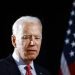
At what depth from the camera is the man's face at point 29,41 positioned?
203cm

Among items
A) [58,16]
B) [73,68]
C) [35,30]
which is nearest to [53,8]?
[58,16]

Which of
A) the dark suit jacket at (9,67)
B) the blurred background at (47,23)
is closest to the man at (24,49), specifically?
the dark suit jacket at (9,67)

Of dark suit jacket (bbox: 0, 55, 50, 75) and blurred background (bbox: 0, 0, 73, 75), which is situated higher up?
blurred background (bbox: 0, 0, 73, 75)

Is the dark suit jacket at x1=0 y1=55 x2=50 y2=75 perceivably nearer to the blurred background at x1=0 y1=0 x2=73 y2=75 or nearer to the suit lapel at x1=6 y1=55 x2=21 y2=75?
the suit lapel at x1=6 y1=55 x2=21 y2=75

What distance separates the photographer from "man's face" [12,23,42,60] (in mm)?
2033

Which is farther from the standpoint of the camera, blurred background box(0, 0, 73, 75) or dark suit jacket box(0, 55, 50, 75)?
blurred background box(0, 0, 73, 75)

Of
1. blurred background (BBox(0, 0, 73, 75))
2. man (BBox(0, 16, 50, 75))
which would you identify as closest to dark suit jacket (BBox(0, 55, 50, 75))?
man (BBox(0, 16, 50, 75))

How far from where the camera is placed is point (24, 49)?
Result: 6.75ft

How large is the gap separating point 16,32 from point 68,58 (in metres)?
0.57

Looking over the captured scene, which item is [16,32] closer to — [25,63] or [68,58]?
[25,63]

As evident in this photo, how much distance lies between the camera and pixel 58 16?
2.64 m

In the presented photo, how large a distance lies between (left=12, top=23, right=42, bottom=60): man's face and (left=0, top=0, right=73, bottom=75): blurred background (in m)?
0.25

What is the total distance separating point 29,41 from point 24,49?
5 cm

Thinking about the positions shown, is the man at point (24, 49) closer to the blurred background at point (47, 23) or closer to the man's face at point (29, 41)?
the man's face at point (29, 41)
